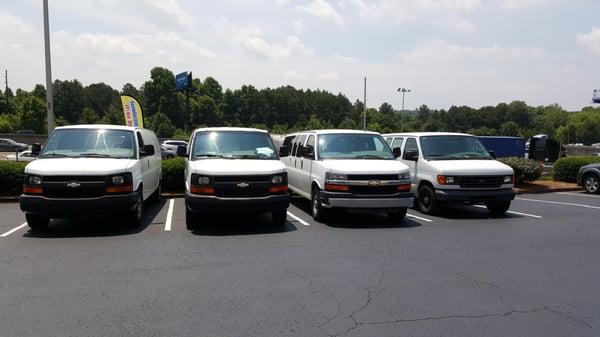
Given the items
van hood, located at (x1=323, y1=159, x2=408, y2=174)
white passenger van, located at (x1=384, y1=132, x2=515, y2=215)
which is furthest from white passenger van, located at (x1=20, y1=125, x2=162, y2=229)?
white passenger van, located at (x1=384, y1=132, x2=515, y2=215)

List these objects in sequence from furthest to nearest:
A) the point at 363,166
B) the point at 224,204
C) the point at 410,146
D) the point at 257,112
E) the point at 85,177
→ 1. the point at 257,112
2. the point at 410,146
3. the point at 363,166
4. the point at 224,204
5. the point at 85,177

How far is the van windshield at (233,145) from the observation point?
9352 mm

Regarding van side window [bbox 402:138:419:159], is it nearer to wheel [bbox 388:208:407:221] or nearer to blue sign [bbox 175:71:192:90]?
wheel [bbox 388:208:407:221]

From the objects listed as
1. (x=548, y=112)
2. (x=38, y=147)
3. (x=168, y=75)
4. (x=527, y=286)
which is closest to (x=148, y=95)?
(x=168, y=75)

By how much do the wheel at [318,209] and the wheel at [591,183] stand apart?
424 inches

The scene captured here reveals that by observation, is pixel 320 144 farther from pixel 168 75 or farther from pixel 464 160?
pixel 168 75

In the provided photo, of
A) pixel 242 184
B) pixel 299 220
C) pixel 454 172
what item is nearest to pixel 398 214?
pixel 454 172

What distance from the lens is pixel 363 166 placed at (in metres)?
9.32

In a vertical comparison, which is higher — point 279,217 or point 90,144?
point 90,144

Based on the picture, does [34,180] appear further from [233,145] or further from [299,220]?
[299,220]

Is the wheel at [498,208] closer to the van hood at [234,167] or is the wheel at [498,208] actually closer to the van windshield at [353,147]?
the van windshield at [353,147]

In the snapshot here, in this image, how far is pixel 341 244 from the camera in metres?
7.67

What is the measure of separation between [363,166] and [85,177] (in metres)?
5.19

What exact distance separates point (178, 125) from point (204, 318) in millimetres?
109967
